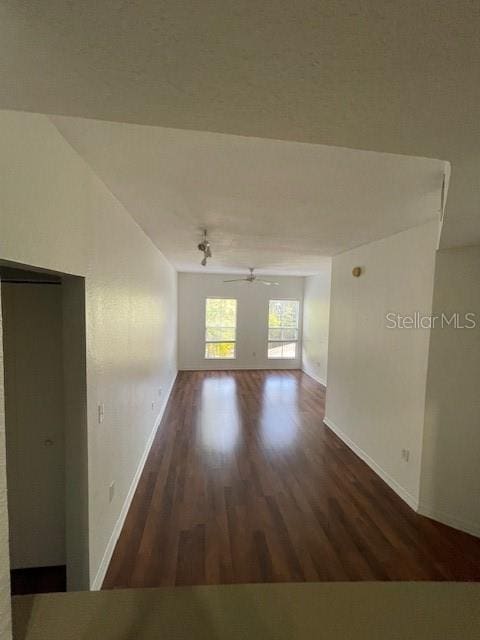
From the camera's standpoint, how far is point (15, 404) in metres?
1.77

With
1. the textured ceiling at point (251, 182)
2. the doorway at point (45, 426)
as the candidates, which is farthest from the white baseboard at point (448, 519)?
the doorway at point (45, 426)

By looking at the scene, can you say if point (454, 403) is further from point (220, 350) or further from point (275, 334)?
point (220, 350)

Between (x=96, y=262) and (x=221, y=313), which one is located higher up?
(x=96, y=262)

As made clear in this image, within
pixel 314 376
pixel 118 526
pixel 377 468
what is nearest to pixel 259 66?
pixel 118 526

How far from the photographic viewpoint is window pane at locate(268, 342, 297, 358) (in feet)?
26.4

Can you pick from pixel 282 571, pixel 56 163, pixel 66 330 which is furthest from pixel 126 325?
pixel 282 571

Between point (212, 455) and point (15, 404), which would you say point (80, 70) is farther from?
point (212, 455)

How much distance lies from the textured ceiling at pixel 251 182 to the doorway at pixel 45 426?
738 mm

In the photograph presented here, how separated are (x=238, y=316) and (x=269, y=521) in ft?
18.7

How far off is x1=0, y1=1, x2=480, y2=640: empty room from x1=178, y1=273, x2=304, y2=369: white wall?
320 centimetres

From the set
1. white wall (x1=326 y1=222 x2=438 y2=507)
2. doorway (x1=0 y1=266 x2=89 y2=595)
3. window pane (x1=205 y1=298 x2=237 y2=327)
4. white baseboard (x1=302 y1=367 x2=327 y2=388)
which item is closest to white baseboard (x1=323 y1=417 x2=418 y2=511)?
white wall (x1=326 y1=222 x2=438 y2=507)

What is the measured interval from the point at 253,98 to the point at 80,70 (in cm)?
45

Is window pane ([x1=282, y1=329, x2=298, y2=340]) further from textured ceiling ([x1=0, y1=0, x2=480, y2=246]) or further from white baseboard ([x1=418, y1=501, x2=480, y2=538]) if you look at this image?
textured ceiling ([x1=0, y1=0, x2=480, y2=246])

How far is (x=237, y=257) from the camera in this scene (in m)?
4.59
